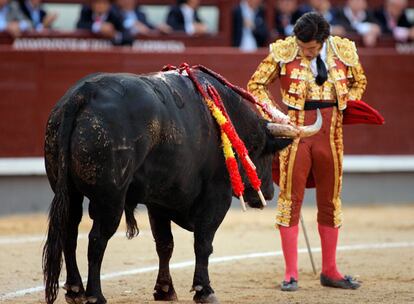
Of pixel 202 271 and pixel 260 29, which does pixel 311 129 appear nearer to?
pixel 202 271

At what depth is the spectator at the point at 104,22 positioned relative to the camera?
1077 centimetres

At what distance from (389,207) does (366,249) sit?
3.02 m

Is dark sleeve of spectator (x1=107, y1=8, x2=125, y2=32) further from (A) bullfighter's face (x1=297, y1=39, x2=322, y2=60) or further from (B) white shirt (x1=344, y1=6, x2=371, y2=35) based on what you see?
(A) bullfighter's face (x1=297, y1=39, x2=322, y2=60)

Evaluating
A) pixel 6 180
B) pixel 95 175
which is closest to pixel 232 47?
pixel 6 180

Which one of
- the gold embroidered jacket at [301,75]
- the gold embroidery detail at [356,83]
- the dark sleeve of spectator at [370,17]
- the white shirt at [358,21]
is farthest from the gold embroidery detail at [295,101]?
the dark sleeve of spectator at [370,17]

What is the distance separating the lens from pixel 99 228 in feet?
17.3

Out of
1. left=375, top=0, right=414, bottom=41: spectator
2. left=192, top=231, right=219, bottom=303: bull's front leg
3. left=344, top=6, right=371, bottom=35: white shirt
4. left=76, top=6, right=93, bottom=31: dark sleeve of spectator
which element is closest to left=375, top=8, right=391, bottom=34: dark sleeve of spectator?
left=375, top=0, right=414, bottom=41: spectator

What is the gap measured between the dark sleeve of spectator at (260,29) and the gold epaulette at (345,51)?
4.85 m

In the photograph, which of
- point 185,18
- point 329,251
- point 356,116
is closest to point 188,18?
point 185,18

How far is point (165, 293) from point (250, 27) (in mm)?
5917

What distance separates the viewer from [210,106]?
5.95 meters

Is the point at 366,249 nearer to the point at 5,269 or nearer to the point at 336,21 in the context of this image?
the point at 5,269

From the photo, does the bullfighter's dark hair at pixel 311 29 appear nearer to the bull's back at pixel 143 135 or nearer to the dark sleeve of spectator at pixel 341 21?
the bull's back at pixel 143 135

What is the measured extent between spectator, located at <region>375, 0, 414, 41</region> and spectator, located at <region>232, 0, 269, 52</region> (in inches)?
64.2
